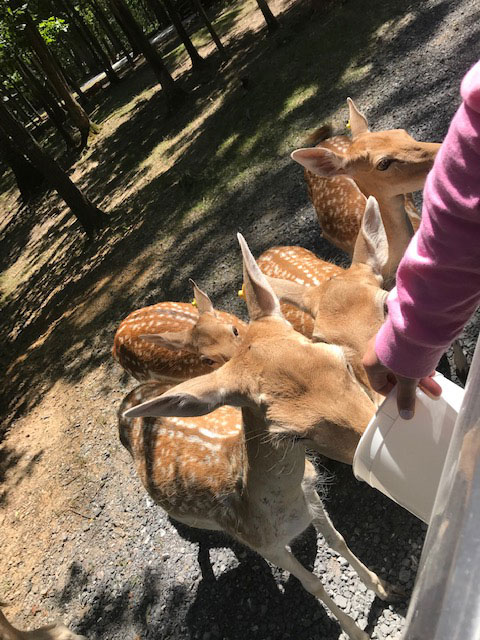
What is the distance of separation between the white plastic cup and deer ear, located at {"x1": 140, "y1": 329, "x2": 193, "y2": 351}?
2.07 m

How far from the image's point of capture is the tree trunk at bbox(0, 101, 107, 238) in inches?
332

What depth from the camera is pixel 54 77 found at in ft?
46.0

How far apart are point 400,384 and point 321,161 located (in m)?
2.26

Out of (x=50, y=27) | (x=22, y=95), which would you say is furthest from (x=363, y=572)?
(x=22, y=95)

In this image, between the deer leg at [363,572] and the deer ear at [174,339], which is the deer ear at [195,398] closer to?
the deer leg at [363,572]

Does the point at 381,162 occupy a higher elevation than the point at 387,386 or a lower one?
lower

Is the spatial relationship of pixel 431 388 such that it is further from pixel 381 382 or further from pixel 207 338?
pixel 207 338

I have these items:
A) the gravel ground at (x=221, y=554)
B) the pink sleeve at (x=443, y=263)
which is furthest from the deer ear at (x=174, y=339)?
the pink sleeve at (x=443, y=263)

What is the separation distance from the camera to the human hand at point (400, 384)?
4.82ft

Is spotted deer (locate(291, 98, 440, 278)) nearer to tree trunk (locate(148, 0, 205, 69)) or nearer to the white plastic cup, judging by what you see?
the white plastic cup

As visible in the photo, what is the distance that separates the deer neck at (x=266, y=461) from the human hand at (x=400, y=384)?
1.70ft

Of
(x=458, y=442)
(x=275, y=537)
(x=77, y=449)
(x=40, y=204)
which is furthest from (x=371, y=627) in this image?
(x=40, y=204)

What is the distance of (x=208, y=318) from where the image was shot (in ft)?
11.4

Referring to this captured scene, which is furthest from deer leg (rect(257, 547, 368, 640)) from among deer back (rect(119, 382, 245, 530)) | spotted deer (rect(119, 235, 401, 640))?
deer back (rect(119, 382, 245, 530))
